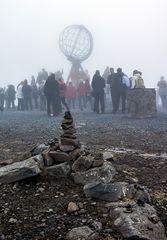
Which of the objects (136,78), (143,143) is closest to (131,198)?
(143,143)

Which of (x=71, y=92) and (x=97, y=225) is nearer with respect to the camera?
(x=97, y=225)

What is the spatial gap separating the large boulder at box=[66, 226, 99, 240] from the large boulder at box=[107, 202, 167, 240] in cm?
34

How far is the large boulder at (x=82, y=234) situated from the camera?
5.15 meters

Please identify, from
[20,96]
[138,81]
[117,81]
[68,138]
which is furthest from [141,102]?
[68,138]

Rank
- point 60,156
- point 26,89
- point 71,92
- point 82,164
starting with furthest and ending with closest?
point 71,92
point 26,89
point 60,156
point 82,164

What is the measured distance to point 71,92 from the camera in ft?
98.2

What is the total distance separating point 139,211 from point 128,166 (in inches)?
110

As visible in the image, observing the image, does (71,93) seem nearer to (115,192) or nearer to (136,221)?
(115,192)

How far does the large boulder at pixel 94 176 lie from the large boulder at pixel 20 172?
1.99 feet

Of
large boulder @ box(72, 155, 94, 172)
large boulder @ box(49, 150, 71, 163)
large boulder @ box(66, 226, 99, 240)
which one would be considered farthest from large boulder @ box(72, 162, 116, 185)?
large boulder @ box(66, 226, 99, 240)

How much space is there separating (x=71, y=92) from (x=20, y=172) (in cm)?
2327

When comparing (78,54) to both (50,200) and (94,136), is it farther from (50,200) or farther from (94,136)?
(50,200)

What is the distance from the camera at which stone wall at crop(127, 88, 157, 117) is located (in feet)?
71.1

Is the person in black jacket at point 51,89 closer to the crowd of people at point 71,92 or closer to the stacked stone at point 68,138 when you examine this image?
the crowd of people at point 71,92
